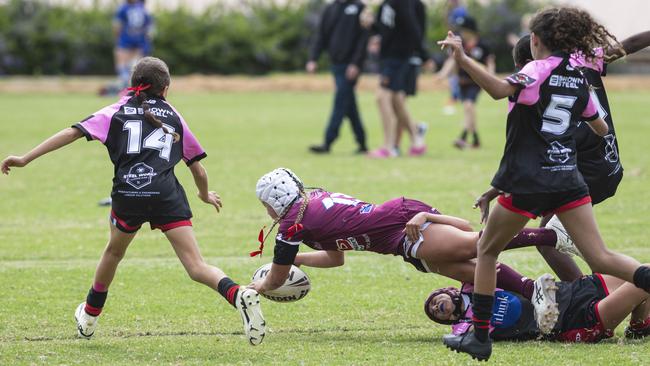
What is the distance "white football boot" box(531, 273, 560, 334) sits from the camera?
17.3ft

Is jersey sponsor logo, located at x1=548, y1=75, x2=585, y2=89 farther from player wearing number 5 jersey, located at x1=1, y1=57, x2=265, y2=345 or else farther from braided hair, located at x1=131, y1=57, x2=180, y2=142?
braided hair, located at x1=131, y1=57, x2=180, y2=142

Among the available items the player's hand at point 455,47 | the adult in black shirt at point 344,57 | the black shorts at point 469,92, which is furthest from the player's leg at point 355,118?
the player's hand at point 455,47

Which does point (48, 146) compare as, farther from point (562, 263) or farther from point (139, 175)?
point (562, 263)

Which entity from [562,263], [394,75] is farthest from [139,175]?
[394,75]

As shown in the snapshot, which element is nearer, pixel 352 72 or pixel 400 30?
pixel 400 30

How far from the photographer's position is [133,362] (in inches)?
195

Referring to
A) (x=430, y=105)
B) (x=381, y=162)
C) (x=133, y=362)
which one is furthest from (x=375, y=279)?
(x=430, y=105)

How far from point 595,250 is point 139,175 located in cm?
230

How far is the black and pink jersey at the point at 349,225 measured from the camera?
5.48 metres

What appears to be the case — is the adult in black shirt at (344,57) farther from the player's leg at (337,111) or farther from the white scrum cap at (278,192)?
the white scrum cap at (278,192)

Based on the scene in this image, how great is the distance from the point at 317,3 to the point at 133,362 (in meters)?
31.5

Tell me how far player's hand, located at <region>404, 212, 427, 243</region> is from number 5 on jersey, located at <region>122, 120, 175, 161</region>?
1.32 meters

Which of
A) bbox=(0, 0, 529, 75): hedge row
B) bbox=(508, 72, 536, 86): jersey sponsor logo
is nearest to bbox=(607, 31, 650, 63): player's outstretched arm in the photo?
bbox=(508, 72, 536, 86): jersey sponsor logo

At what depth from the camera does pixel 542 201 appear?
4.77 metres
